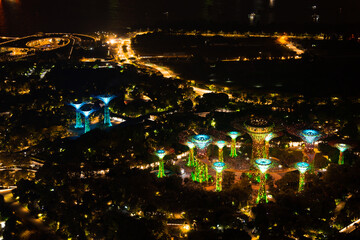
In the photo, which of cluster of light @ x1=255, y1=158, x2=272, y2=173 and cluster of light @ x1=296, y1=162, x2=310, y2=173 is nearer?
cluster of light @ x1=255, y1=158, x2=272, y2=173

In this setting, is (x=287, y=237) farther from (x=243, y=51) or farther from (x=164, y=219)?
(x=243, y=51)

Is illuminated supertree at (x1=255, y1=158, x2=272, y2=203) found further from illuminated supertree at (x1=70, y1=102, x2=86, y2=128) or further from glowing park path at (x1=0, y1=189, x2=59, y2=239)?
illuminated supertree at (x1=70, y1=102, x2=86, y2=128)

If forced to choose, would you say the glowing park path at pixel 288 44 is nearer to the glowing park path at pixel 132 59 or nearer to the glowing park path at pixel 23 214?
the glowing park path at pixel 132 59

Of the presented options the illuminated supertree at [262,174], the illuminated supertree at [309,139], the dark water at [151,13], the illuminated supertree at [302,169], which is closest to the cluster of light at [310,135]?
the illuminated supertree at [309,139]

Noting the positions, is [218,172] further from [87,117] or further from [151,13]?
[151,13]

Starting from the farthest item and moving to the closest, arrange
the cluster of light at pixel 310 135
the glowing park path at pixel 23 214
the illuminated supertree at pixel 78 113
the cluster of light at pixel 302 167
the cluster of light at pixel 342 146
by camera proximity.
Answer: the illuminated supertree at pixel 78 113 < the cluster of light at pixel 342 146 < the cluster of light at pixel 310 135 < the cluster of light at pixel 302 167 < the glowing park path at pixel 23 214

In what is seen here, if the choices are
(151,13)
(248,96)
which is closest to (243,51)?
(248,96)

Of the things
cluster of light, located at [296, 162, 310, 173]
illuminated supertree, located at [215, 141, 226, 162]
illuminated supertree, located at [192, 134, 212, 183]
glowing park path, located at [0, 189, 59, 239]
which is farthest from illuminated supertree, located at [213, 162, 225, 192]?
glowing park path, located at [0, 189, 59, 239]
